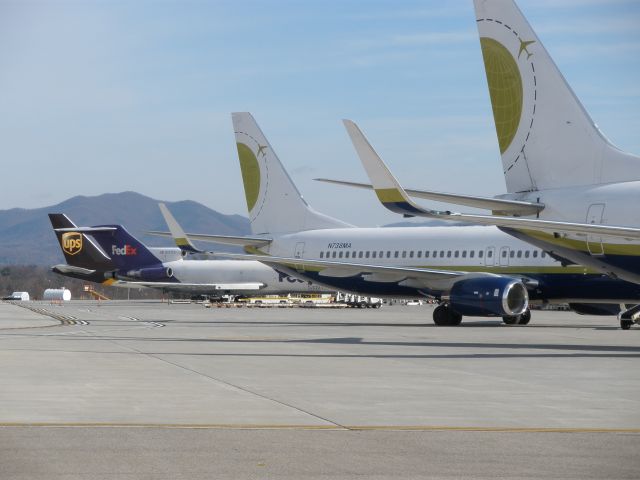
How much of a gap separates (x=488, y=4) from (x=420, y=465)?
20.8 metres

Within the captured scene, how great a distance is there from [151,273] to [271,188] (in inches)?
1385

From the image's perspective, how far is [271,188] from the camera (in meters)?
48.6

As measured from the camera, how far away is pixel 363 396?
607 inches

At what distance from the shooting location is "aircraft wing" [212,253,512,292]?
39938mm

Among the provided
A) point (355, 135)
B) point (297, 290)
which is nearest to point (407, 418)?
point (355, 135)

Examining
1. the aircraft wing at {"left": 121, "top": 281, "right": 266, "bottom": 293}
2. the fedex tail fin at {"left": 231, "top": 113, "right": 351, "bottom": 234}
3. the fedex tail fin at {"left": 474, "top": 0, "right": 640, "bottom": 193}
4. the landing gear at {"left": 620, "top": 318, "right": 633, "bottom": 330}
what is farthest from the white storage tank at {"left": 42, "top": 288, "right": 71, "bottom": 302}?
the fedex tail fin at {"left": 474, "top": 0, "right": 640, "bottom": 193}

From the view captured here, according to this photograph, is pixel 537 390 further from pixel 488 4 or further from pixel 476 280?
pixel 476 280

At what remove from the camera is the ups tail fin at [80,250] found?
8012 cm

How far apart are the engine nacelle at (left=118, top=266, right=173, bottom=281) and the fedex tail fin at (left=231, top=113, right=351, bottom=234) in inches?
1325

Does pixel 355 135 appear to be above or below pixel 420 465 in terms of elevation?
above

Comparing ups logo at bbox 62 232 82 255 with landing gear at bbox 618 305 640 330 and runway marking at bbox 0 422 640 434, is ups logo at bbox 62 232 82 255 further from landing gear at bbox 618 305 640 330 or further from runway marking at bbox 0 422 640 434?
runway marking at bbox 0 422 640 434

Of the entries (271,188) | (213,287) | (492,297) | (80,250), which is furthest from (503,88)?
(213,287)

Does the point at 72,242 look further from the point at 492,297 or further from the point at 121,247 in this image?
the point at 492,297

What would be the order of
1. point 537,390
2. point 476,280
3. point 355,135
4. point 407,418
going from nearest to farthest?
1. point 407,418
2. point 537,390
3. point 355,135
4. point 476,280
